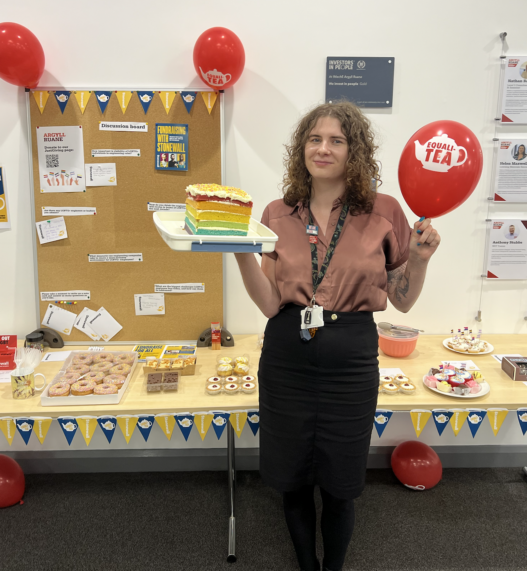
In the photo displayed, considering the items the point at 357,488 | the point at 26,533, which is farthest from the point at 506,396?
the point at 26,533

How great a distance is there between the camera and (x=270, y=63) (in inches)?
93.7

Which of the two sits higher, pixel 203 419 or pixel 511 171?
pixel 511 171

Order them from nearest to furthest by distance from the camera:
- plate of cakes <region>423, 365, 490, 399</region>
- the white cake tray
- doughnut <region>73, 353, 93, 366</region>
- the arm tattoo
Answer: the white cake tray < the arm tattoo < plate of cakes <region>423, 365, 490, 399</region> < doughnut <region>73, 353, 93, 366</region>

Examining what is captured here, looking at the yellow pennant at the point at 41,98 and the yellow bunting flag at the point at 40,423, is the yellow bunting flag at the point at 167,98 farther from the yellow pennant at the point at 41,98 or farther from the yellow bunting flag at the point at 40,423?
the yellow bunting flag at the point at 40,423

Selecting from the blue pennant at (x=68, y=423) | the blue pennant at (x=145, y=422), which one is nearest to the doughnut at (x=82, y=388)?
the blue pennant at (x=68, y=423)

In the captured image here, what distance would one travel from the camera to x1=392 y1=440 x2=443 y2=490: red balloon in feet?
8.16

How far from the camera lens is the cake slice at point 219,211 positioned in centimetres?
149

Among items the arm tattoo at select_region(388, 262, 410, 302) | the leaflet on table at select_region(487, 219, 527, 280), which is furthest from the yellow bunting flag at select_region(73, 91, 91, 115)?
the leaflet on table at select_region(487, 219, 527, 280)

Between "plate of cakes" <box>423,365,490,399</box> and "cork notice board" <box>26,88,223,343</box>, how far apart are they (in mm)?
1201

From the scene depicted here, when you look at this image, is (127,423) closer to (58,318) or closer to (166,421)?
(166,421)

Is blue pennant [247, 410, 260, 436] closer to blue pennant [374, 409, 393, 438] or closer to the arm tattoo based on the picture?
blue pennant [374, 409, 393, 438]

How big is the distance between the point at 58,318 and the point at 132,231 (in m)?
0.66

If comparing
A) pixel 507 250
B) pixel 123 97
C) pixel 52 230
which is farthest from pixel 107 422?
pixel 507 250

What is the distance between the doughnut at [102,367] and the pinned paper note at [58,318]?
1.47ft
